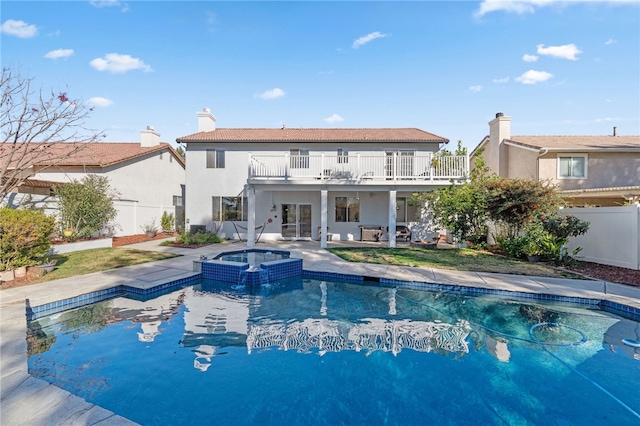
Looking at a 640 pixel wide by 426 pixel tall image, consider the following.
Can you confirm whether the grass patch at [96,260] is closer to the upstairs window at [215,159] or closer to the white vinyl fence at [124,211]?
the white vinyl fence at [124,211]

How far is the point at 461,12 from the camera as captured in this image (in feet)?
37.0

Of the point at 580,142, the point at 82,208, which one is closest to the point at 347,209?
the point at 82,208

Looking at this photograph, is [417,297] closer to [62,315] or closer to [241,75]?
[62,315]

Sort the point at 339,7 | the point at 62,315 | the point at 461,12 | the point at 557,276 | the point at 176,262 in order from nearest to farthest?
the point at 62,315, the point at 557,276, the point at 176,262, the point at 461,12, the point at 339,7

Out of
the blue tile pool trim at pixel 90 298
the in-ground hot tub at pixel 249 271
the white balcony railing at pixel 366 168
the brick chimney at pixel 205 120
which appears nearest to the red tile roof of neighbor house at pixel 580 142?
the white balcony railing at pixel 366 168

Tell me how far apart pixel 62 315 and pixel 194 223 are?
10.8 metres

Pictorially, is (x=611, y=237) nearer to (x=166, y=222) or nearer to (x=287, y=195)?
(x=287, y=195)

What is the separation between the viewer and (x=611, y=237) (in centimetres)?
953

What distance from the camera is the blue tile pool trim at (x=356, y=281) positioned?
233 inches

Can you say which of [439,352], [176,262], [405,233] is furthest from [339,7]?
[439,352]

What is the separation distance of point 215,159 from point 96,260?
7.80m

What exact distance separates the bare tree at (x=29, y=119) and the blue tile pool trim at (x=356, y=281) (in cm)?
689

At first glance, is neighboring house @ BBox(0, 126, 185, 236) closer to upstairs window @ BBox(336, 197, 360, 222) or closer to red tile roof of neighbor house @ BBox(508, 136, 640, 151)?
upstairs window @ BBox(336, 197, 360, 222)

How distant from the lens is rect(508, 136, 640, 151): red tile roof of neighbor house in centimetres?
1479
